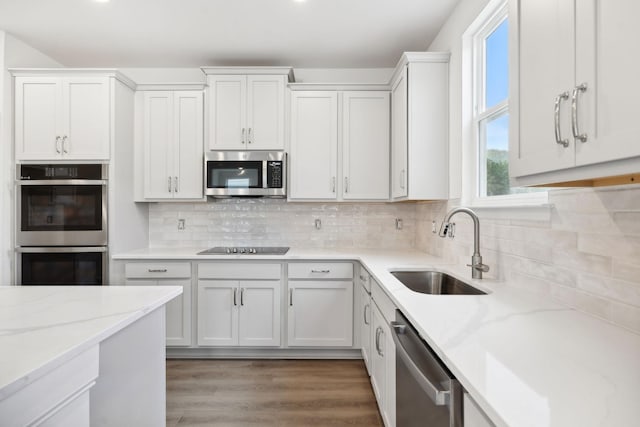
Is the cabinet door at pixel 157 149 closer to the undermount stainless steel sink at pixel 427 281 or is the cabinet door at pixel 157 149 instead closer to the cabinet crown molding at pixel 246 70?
the cabinet crown molding at pixel 246 70

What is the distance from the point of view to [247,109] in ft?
10.3

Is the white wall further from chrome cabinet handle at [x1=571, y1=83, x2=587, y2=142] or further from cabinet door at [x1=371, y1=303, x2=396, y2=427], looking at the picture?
chrome cabinet handle at [x1=571, y1=83, x2=587, y2=142]

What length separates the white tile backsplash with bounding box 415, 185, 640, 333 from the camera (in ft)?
3.63

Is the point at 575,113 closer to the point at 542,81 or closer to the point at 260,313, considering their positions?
the point at 542,81

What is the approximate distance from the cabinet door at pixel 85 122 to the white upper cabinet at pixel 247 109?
0.85 meters

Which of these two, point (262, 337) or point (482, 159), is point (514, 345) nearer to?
point (482, 159)

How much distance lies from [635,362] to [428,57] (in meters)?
2.29

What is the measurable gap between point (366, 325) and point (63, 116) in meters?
3.00

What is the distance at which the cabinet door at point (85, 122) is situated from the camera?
9.55ft

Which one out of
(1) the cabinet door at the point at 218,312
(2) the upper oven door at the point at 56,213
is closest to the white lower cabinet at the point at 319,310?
(1) the cabinet door at the point at 218,312

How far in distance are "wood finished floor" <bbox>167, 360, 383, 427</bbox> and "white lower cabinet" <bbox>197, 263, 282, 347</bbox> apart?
0.20 metres

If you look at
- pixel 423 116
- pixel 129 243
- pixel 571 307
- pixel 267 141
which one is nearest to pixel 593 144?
pixel 571 307

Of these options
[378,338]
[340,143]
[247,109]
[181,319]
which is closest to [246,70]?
[247,109]

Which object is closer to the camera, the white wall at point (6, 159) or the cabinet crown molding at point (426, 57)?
the cabinet crown molding at point (426, 57)
